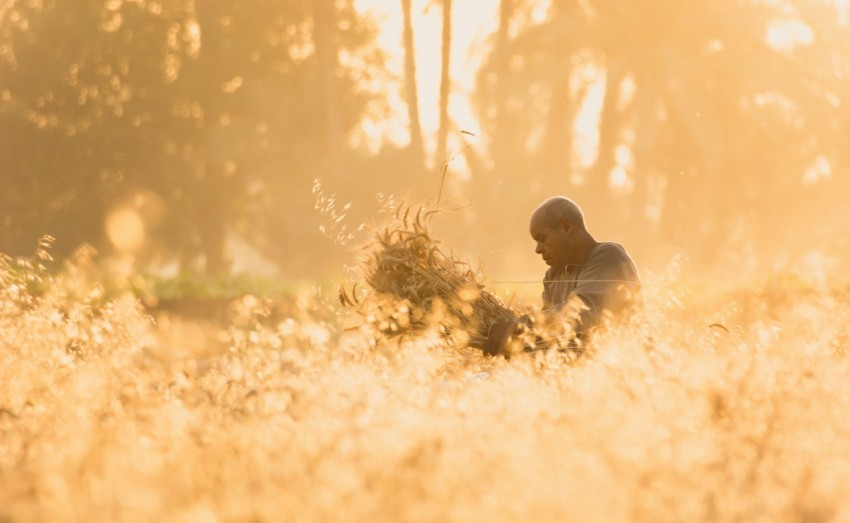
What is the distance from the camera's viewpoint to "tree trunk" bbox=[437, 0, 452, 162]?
1329 inches

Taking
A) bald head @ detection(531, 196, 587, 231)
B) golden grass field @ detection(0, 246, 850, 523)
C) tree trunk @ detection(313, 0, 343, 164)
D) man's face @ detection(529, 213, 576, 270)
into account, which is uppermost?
tree trunk @ detection(313, 0, 343, 164)

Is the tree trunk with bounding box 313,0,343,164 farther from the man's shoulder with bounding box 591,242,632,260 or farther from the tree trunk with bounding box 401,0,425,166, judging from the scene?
the man's shoulder with bounding box 591,242,632,260

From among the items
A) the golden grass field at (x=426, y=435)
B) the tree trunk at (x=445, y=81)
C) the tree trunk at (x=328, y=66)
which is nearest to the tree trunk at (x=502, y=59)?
the tree trunk at (x=445, y=81)

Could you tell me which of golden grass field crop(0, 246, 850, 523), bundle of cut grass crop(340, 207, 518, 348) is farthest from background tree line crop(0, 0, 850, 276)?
golden grass field crop(0, 246, 850, 523)

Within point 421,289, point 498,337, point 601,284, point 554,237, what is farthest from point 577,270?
point 421,289

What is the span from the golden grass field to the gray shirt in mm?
194

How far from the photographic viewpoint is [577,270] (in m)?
6.76

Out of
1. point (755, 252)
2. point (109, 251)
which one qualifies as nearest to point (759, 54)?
point (755, 252)

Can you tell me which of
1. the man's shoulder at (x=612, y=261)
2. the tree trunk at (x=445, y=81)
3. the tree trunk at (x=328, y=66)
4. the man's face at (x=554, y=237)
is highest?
the tree trunk at (x=328, y=66)

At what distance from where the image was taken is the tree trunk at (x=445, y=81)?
1329 inches

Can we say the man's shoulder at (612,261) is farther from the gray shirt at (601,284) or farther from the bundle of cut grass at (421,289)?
the bundle of cut grass at (421,289)

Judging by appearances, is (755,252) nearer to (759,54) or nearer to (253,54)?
(759,54)

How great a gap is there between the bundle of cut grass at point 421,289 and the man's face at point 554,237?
1.38ft

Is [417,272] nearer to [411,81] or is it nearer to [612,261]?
[612,261]
